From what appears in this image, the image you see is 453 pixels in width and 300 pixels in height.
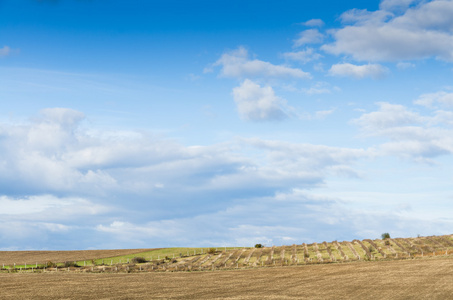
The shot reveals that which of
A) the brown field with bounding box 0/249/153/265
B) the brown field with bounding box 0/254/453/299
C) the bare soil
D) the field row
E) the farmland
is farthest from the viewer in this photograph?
the brown field with bounding box 0/249/153/265

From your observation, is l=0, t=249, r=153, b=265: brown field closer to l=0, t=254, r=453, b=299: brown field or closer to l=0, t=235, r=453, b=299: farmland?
l=0, t=235, r=453, b=299: farmland

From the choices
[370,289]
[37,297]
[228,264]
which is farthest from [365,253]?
[37,297]

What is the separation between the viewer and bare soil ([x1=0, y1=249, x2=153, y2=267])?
106 m

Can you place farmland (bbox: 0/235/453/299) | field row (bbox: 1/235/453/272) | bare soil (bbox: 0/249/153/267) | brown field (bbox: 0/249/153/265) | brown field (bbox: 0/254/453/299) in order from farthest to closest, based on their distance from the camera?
1. brown field (bbox: 0/249/153/265)
2. bare soil (bbox: 0/249/153/267)
3. field row (bbox: 1/235/453/272)
4. farmland (bbox: 0/235/453/299)
5. brown field (bbox: 0/254/453/299)

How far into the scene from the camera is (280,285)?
48.9 meters

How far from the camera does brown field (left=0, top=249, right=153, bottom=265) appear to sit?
106 m

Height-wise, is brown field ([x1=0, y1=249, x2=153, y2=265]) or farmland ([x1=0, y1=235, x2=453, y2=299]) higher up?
brown field ([x1=0, y1=249, x2=153, y2=265])

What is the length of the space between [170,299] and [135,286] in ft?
35.0

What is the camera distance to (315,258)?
76625 mm

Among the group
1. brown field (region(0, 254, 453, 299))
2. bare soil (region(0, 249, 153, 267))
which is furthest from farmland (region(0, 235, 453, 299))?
bare soil (region(0, 249, 153, 267))

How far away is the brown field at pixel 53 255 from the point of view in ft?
347

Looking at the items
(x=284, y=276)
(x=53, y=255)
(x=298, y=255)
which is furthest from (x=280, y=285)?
(x=53, y=255)

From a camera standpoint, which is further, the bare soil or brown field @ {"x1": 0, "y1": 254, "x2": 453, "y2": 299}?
the bare soil

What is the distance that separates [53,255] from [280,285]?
7975 cm
